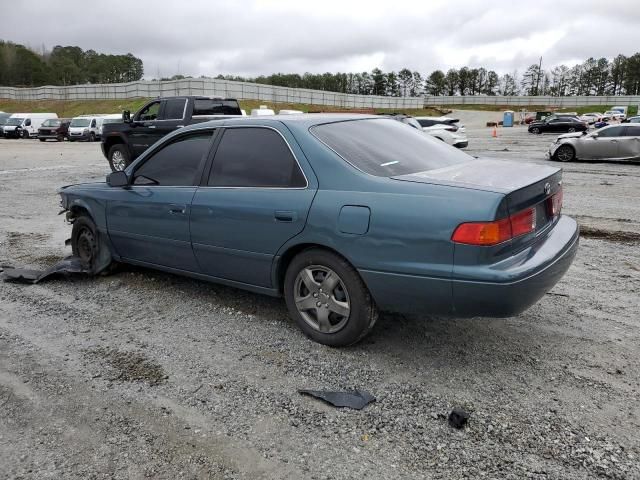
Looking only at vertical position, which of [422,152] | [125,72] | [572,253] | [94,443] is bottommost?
[94,443]

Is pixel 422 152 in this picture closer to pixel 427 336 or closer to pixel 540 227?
pixel 540 227

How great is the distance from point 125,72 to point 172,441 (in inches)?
4760

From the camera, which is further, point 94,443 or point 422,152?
point 422,152

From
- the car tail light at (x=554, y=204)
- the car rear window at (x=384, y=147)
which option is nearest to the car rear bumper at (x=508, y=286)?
the car tail light at (x=554, y=204)

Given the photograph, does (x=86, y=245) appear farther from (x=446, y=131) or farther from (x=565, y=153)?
(x=446, y=131)

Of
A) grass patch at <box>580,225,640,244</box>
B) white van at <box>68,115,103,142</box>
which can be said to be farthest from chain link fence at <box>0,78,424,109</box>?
grass patch at <box>580,225,640,244</box>

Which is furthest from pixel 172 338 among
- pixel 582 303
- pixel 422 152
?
pixel 582 303

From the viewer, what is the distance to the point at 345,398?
10.0 feet

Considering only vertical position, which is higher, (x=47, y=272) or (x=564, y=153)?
(x=564, y=153)

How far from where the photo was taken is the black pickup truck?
13586mm

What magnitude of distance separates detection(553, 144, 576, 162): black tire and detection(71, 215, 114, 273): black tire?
16.8 metres

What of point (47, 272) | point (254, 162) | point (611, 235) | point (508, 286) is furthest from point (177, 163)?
point (611, 235)

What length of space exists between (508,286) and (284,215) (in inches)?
59.4

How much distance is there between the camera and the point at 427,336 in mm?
3861
